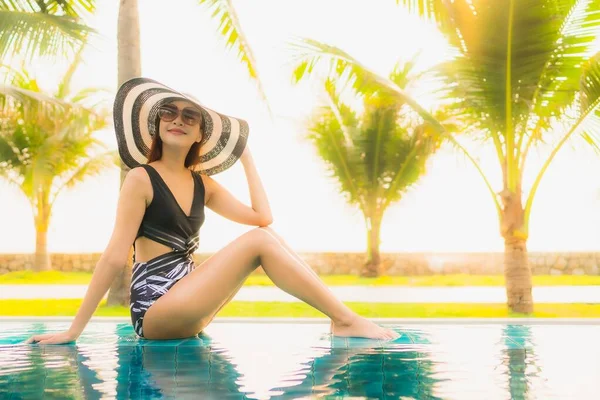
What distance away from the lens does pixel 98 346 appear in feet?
12.2

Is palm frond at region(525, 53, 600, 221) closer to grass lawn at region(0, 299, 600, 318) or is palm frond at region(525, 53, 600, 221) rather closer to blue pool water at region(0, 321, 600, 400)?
grass lawn at region(0, 299, 600, 318)

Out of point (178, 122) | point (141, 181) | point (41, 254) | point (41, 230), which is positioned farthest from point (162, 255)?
point (41, 254)

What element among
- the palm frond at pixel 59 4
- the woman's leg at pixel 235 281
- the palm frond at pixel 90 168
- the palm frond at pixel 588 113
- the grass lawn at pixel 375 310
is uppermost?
the palm frond at pixel 59 4

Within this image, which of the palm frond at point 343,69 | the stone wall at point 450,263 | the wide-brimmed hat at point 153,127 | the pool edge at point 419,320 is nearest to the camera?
the wide-brimmed hat at point 153,127

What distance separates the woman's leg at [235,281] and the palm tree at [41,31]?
22.1ft

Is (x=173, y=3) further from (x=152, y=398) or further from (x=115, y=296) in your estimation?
(x=152, y=398)

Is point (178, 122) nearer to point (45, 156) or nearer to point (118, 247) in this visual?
point (118, 247)

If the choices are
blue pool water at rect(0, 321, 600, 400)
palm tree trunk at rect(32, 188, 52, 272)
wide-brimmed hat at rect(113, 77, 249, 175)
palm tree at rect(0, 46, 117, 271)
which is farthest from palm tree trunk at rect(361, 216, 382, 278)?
wide-brimmed hat at rect(113, 77, 249, 175)

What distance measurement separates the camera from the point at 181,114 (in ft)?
12.1

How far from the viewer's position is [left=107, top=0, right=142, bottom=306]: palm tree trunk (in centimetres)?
946

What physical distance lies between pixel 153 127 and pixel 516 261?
22.3ft

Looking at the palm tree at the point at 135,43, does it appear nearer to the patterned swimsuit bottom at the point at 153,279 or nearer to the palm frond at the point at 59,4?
the palm frond at the point at 59,4

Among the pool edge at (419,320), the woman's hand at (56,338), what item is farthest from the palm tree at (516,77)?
the woman's hand at (56,338)

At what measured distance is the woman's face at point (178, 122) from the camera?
367cm
